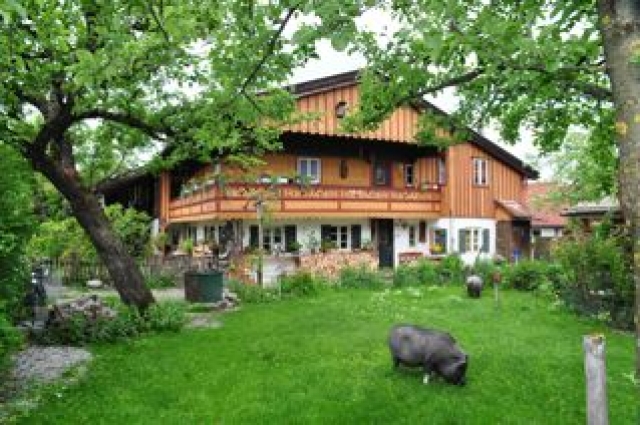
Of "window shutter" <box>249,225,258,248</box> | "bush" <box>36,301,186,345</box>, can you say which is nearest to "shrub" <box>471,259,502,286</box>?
"window shutter" <box>249,225,258,248</box>

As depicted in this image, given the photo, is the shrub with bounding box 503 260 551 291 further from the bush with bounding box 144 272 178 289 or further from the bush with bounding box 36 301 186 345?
the bush with bounding box 36 301 186 345

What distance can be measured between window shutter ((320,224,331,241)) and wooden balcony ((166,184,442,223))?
4.40ft

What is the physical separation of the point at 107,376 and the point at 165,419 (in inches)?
106

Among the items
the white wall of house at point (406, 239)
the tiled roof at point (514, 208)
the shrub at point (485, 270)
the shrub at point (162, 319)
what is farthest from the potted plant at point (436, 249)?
the shrub at point (162, 319)

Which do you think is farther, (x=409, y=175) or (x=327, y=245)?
(x=409, y=175)

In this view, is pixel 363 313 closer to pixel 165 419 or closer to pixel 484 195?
pixel 165 419

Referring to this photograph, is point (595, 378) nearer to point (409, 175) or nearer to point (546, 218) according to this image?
point (409, 175)

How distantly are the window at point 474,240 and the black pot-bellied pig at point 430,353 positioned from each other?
2550 cm

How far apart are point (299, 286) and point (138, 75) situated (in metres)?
12.4

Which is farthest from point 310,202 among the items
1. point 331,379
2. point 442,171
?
point 331,379

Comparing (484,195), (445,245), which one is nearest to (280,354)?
(445,245)

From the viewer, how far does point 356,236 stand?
31.2 m

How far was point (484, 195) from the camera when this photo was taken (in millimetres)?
36062

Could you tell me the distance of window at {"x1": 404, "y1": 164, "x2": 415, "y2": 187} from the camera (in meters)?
34.5
